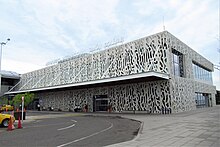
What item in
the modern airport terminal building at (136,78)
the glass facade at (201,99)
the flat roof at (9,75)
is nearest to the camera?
the modern airport terminal building at (136,78)

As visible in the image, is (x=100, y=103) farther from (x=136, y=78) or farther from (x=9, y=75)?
(x=9, y=75)

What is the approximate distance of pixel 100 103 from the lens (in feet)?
119

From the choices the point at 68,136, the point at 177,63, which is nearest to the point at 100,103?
the point at 177,63

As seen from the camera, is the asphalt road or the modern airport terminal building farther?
the modern airport terminal building

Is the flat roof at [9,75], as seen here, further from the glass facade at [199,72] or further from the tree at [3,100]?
the glass facade at [199,72]

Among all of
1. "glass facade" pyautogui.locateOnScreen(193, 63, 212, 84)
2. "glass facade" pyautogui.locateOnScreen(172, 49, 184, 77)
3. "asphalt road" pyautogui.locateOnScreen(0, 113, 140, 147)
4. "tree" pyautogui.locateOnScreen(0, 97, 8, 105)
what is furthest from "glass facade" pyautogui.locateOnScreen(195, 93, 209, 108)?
"tree" pyautogui.locateOnScreen(0, 97, 8, 105)

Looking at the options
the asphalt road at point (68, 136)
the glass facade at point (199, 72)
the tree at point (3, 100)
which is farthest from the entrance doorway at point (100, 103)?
the tree at point (3, 100)

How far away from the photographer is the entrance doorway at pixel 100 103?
35031 mm

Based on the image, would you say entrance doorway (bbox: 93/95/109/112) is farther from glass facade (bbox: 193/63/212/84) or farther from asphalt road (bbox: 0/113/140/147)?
asphalt road (bbox: 0/113/140/147)

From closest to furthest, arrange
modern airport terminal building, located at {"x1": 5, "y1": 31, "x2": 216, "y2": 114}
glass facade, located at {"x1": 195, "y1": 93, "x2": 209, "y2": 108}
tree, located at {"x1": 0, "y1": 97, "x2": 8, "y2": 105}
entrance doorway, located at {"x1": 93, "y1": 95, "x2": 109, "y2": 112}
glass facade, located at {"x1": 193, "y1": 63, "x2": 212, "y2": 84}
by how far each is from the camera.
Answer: modern airport terminal building, located at {"x1": 5, "y1": 31, "x2": 216, "y2": 114} → entrance doorway, located at {"x1": 93, "y1": 95, "x2": 109, "y2": 112} → glass facade, located at {"x1": 195, "y1": 93, "x2": 209, "y2": 108} → glass facade, located at {"x1": 193, "y1": 63, "x2": 212, "y2": 84} → tree, located at {"x1": 0, "y1": 97, "x2": 8, "y2": 105}

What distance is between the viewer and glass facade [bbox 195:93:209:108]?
1546 inches

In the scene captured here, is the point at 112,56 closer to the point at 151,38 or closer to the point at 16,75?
the point at 151,38

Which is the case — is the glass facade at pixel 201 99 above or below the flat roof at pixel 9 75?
A: below

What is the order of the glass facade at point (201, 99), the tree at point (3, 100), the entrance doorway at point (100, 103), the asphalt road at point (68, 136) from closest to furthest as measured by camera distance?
the asphalt road at point (68, 136) < the entrance doorway at point (100, 103) < the glass facade at point (201, 99) < the tree at point (3, 100)
